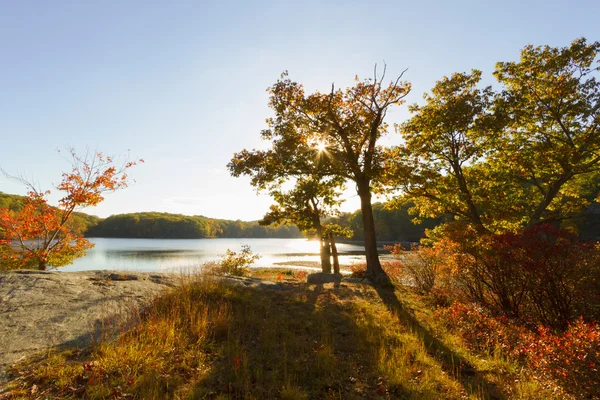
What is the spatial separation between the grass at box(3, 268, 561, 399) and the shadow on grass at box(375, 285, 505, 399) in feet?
0.08

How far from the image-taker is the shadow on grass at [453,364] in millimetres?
4605

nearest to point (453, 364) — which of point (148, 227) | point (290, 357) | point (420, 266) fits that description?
point (290, 357)

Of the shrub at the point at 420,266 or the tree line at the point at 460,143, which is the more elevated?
the tree line at the point at 460,143

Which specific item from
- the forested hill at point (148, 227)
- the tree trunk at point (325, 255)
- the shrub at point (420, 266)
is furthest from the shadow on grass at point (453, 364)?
the forested hill at point (148, 227)

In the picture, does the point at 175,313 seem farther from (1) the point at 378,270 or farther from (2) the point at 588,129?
(2) the point at 588,129

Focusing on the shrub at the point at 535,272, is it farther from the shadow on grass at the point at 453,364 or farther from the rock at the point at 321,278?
the rock at the point at 321,278

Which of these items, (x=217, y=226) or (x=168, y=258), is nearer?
(x=168, y=258)

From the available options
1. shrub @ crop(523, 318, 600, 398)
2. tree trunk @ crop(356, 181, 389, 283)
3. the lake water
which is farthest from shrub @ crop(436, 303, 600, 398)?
the lake water

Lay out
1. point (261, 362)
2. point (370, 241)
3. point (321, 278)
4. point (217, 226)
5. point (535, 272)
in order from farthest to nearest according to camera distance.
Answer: point (217, 226), point (321, 278), point (370, 241), point (535, 272), point (261, 362)

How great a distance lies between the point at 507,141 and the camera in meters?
14.9

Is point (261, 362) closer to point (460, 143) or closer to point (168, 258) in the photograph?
point (460, 143)

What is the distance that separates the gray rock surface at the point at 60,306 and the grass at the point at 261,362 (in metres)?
0.45

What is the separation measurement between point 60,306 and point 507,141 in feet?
61.1

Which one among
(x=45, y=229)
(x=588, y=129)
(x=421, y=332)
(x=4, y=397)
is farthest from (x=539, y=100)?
(x=45, y=229)
